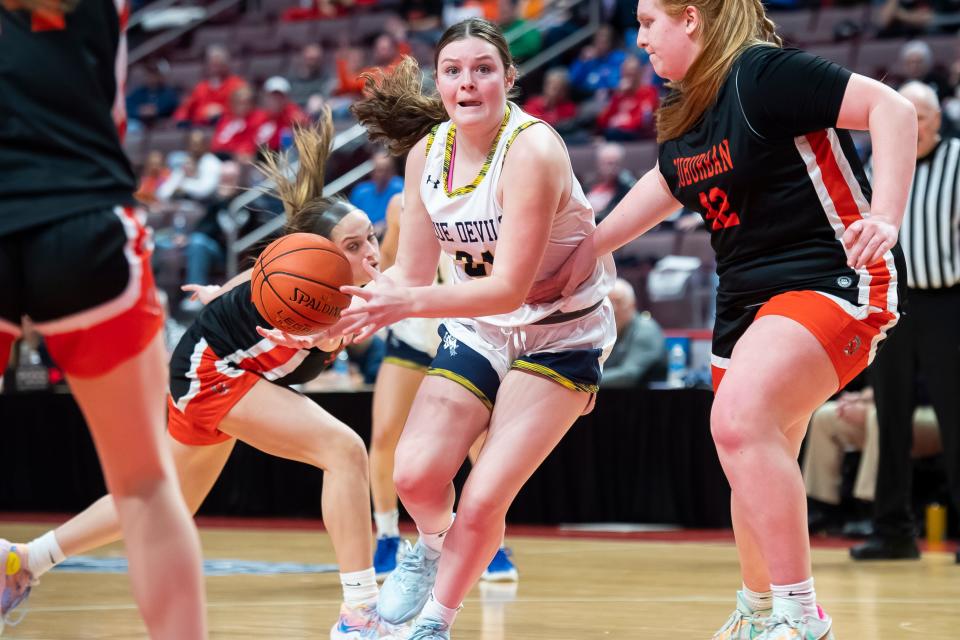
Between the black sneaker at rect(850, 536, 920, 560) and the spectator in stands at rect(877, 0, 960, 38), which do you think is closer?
the black sneaker at rect(850, 536, 920, 560)

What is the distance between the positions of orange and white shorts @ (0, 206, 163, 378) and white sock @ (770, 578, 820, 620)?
5.86 ft

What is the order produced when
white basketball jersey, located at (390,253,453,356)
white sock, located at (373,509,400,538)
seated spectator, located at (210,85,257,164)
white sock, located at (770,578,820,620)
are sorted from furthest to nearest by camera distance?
seated spectator, located at (210,85,257,164) → white sock, located at (373,509,400,538) → white basketball jersey, located at (390,253,453,356) → white sock, located at (770,578,820,620)

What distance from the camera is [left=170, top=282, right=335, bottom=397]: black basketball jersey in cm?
469

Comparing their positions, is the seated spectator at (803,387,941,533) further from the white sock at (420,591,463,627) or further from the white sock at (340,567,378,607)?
the white sock at (420,591,463,627)

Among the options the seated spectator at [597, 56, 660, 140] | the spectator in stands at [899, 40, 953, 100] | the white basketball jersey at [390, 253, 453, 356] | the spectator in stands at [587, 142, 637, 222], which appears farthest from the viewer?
the seated spectator at [597, 56, 660, 140]

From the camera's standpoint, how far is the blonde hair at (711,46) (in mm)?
3672

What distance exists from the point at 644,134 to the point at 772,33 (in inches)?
324

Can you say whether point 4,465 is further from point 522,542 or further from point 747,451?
point 747,451

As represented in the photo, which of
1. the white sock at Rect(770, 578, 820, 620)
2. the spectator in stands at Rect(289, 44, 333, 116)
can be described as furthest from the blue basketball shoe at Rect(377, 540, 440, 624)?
the spectator in stands at Rect(289, 44, 333, 116)

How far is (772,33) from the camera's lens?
3.94 m

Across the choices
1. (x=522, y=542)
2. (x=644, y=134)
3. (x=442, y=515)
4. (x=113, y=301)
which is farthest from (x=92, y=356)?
(x=644, y=134)

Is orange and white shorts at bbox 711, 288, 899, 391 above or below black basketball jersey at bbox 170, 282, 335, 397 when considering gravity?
above

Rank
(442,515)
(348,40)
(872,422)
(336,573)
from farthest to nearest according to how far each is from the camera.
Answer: (348,40) → (872,422) → (336,573) → (442,515)

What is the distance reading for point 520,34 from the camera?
46.2 feet
